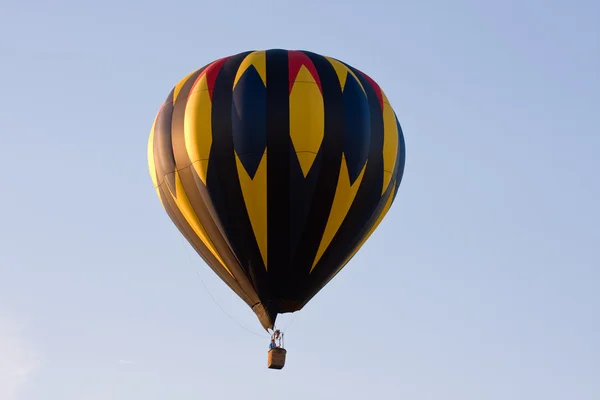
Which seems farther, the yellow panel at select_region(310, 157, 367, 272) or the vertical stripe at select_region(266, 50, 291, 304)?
the yellow panel at select_region(310, 157, 367, 272)

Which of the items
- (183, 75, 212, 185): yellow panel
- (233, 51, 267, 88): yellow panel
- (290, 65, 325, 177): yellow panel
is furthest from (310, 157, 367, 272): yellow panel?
(183, 75, 212, 185): yellow panel

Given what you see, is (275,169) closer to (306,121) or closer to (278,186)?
(278,186)

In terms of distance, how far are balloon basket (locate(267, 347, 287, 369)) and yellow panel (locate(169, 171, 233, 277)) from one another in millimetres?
1997

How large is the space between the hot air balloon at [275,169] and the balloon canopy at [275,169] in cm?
2

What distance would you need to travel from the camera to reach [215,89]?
143 ft

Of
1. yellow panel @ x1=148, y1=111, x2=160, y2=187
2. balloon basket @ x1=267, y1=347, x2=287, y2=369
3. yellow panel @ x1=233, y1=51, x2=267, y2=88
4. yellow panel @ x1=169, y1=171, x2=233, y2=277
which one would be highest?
yellow panel @ x1=233, y1=51, x2=267, y2=88

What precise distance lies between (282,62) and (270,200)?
3.28m

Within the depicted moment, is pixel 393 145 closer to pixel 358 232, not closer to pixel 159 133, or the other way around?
pixel 358 232

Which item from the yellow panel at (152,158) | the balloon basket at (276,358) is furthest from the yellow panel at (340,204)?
the yellow panel at (152,158)

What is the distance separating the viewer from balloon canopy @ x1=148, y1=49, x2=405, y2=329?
1690 inches

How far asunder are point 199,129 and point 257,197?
6.55ft

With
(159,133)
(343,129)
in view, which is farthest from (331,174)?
(159,133)

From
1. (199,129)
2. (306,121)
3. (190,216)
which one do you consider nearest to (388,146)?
(306,121)

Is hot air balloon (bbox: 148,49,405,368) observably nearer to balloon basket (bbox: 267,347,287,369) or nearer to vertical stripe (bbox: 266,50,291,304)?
vertical stripe (bbox: 266,50,291,304)
